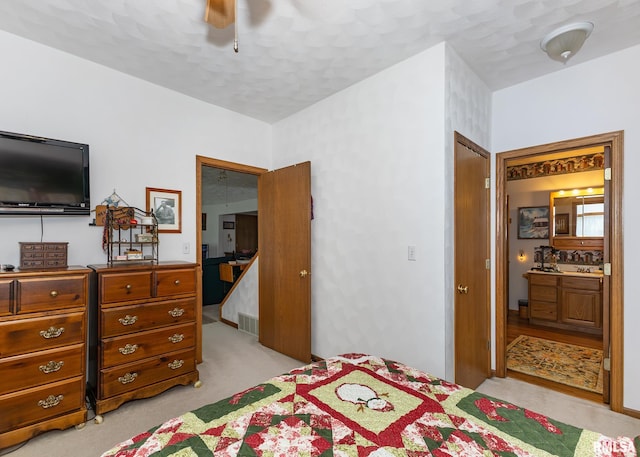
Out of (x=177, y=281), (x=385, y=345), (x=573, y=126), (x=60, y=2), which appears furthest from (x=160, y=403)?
(x=573, y=126)

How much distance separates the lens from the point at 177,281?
2684 mm

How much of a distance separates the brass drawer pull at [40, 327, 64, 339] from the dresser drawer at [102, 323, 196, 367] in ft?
0.95

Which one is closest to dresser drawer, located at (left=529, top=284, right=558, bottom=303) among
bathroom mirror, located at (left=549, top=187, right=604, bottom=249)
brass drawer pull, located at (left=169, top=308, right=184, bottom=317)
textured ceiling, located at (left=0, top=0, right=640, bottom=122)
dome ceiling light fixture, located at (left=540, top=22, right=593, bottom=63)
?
bathroom mirror, located at (left=549, top=187, right=604, bottom=249)

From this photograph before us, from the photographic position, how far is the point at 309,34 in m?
2.31

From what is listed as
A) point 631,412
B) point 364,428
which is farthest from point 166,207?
point 631,412

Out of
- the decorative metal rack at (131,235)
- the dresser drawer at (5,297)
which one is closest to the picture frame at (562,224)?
the decorative metal rack at (131,235)

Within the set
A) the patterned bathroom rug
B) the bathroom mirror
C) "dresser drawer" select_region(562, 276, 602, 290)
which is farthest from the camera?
the bathroom mirror

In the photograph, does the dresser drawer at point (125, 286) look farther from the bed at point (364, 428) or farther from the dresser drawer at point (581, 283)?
the dresser drawer at point (581, 283)

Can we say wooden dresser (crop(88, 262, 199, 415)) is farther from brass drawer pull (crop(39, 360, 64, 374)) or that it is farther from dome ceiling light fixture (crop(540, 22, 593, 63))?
dome ceiling light fixture (crop(540, 22, 593, 63))

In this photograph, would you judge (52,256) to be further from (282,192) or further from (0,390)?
(282,192)

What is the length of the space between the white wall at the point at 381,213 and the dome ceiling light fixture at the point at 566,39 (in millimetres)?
742

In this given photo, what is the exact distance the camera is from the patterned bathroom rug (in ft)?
9.75

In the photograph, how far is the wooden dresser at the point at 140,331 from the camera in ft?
7.61

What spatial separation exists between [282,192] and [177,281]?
150cm
